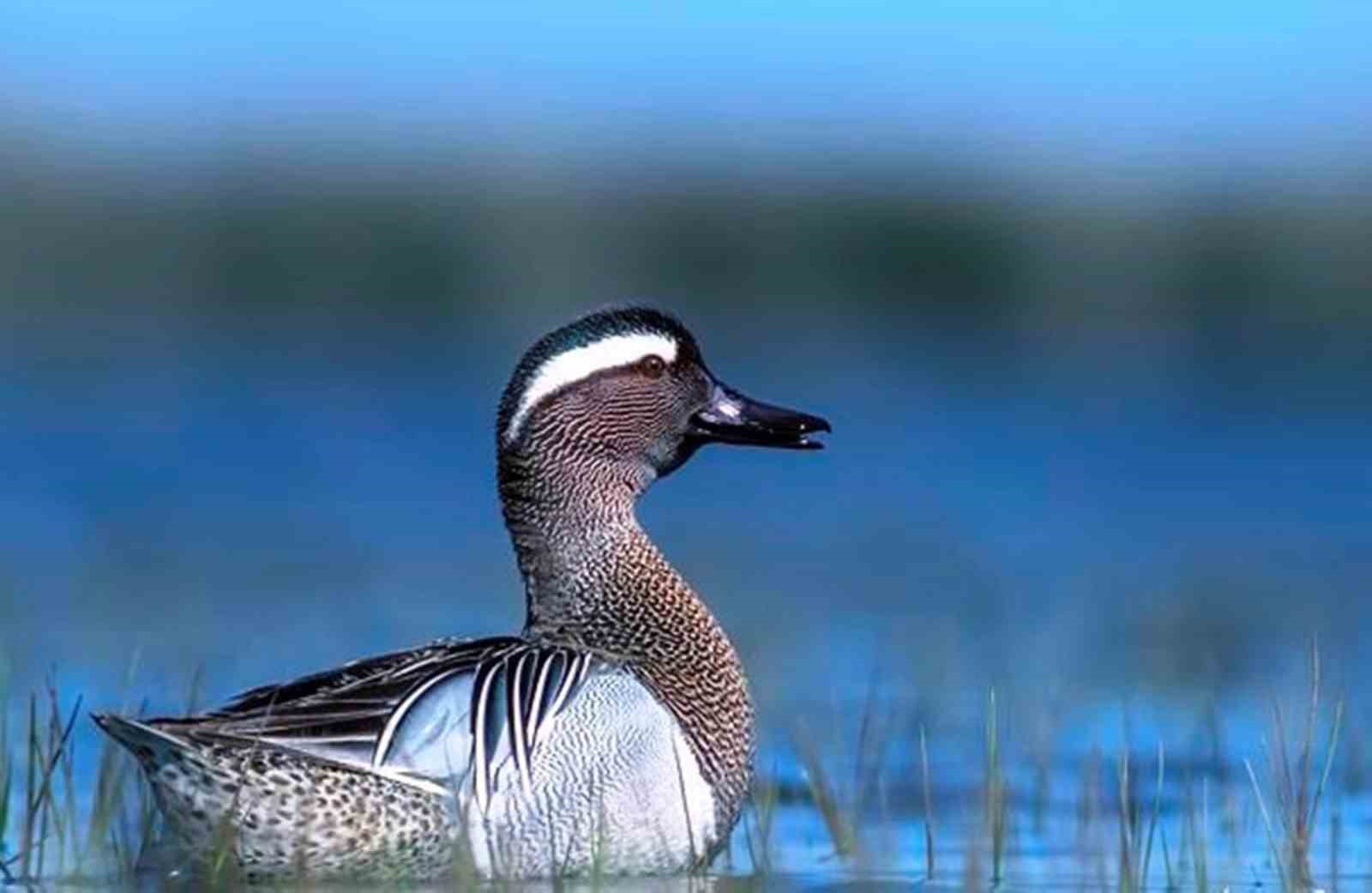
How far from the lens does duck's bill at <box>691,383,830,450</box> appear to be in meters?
8.40

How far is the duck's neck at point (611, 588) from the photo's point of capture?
7.99 m

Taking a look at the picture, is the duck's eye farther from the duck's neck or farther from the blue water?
the blue water

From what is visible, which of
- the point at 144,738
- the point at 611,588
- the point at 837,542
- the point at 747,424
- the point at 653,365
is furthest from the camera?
the point at 837,542

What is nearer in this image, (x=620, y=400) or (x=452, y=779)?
(x=452, y=779)

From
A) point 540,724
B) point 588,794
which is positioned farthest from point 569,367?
point 588,794

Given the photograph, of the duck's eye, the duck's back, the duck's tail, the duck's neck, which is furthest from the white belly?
the duck's eye

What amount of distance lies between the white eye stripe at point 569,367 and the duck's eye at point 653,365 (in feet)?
0.13

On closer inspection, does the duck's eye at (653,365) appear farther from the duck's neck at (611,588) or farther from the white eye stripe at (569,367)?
the duck's neck at (611,588)

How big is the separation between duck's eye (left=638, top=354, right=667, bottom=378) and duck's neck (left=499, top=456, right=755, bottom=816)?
20 cm

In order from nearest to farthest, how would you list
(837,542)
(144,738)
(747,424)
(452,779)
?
(144,738), (452,779), (747,424), (837,542)

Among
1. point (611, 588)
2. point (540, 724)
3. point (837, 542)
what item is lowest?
point (540, 724)

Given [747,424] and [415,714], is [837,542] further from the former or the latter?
[415,714]

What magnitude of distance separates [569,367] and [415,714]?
1.08 meters

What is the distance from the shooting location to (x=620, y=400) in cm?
826
